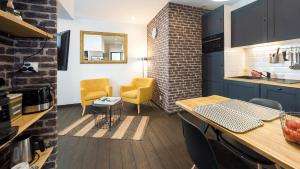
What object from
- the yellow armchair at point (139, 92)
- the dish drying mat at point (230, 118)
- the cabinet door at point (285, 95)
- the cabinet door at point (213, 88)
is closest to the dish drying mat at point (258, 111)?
the dish drying mat at point (230, 118)

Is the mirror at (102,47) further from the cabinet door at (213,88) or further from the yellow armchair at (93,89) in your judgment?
the cabinet door at (213,88)

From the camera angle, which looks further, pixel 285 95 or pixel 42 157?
pixel 285 95

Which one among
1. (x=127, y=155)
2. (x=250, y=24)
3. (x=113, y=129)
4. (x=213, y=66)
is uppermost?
(x=250, y=24)

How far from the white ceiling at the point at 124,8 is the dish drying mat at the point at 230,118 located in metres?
2.97

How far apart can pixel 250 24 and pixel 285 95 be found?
149 cm

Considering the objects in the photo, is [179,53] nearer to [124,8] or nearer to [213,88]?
[213,88]

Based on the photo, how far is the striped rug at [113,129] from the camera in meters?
2.78

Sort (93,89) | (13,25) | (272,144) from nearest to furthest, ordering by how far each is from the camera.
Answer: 1. (272,144)
2. (13,25)
3. (93,89)

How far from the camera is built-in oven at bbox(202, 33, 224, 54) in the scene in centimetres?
354

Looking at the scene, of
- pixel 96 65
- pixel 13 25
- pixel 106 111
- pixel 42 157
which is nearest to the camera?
pixel 13 25

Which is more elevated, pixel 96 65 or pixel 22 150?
pixel 96 65

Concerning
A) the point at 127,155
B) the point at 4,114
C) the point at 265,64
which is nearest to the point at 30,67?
the point at 4,114

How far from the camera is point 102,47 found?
4949mm

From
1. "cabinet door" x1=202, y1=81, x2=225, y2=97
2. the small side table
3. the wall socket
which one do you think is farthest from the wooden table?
"cabinet door" x1=202, y1=81, x2=225, y2=97
